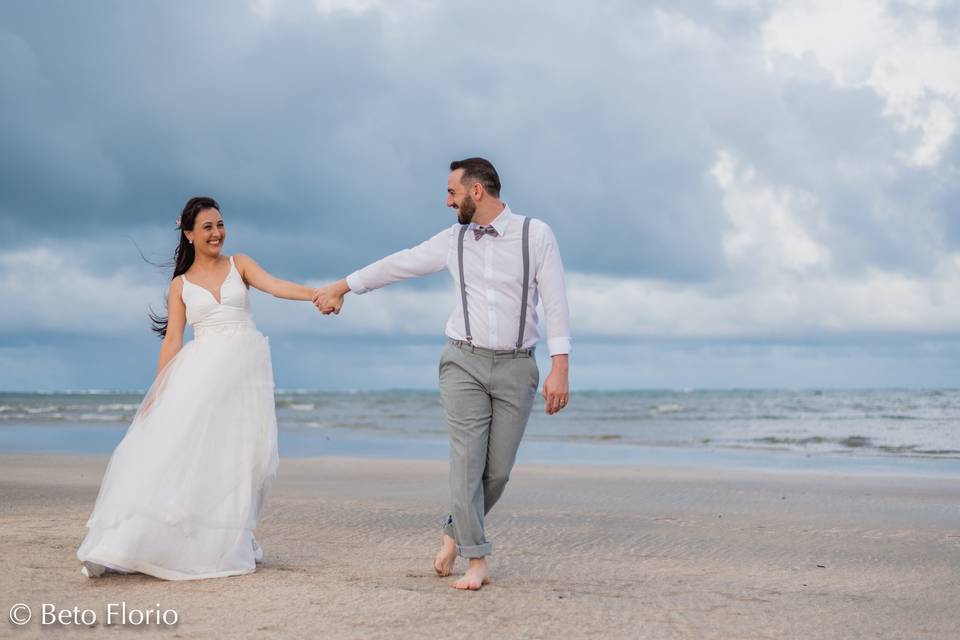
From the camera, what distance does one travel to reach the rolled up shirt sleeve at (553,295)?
5367 mm

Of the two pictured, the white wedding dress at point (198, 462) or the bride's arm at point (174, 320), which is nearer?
the white wedding dress at point (198, 462)

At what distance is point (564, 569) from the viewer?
20.9 feet

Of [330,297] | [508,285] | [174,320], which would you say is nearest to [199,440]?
[174,320]

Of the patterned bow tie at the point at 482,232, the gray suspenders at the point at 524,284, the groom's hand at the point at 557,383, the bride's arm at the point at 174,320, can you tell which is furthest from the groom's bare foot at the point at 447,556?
the bride's arm at the point at 174,320

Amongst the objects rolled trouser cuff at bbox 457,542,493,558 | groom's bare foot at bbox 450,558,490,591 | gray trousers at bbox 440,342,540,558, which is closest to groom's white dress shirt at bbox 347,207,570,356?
gray trousers at bbox 440,342,540,558

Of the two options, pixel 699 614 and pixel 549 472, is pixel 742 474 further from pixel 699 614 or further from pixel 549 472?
pixel 699 614

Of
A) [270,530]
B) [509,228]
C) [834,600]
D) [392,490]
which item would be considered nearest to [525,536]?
[270,530]

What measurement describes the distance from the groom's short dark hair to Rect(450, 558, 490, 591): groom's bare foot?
6.84ft

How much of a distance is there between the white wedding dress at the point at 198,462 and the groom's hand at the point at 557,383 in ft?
5.86

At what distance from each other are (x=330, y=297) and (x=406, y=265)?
2.28 feet

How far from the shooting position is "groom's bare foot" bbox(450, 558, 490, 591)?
548cm

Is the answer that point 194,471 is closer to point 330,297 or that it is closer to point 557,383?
point 330,297

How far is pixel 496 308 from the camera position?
5359 mm

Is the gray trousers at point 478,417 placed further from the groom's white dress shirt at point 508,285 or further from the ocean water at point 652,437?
the ocean water at point 652,437
